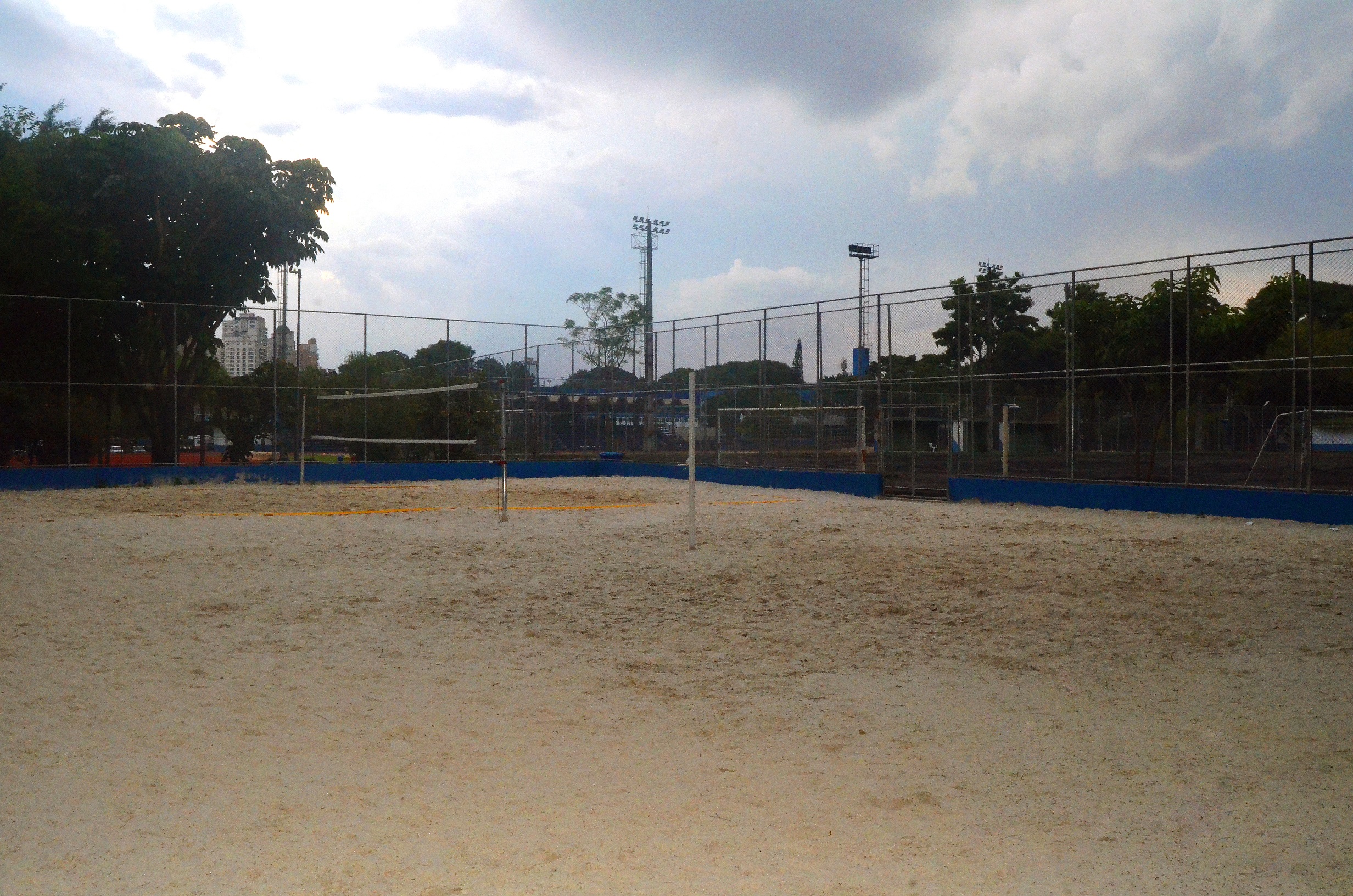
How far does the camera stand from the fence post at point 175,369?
22469mm

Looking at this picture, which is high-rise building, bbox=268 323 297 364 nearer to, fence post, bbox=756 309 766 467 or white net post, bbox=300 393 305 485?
white net post, bbox=300 393 305 485

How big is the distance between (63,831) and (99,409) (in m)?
20.9

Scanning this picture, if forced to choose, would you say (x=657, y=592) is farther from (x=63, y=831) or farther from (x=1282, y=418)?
(x=1282, y=418)

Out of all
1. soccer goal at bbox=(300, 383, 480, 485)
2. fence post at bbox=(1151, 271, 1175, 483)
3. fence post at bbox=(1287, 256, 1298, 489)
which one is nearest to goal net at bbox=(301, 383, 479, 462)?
soccer goal at bbox=(300, 383, 480, 485)

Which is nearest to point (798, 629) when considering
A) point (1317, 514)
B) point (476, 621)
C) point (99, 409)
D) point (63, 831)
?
point (476, 621)

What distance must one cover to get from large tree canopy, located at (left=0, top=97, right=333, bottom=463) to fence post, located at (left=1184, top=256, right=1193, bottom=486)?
19.9 metres

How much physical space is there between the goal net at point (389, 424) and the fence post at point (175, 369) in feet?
8.60

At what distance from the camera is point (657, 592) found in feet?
28.0

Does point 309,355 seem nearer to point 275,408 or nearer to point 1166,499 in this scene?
point 275,408

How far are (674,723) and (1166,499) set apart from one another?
1291 centimetres

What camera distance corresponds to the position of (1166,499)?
51.1ft

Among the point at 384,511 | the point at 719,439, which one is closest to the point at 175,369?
the point at 384,511

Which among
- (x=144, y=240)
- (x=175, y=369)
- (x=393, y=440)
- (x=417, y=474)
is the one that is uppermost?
(x=144, y=240)

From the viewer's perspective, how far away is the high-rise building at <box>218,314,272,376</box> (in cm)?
2366
